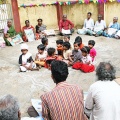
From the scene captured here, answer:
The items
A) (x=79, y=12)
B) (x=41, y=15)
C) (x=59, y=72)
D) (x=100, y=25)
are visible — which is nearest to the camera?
(x=59, y=72)

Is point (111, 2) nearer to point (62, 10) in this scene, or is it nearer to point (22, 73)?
point (62, 10)

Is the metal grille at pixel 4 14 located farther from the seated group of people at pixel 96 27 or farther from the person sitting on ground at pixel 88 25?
the person sitting on ground at pixel 88 25

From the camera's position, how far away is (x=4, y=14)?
1097 cm

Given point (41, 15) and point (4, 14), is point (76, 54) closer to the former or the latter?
point (4, 14)

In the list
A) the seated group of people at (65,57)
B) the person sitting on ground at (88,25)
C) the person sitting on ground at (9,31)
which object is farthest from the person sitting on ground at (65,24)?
the seated group of people at (65,57)

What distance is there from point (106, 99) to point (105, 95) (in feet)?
0.16

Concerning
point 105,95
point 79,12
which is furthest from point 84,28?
point 105,95

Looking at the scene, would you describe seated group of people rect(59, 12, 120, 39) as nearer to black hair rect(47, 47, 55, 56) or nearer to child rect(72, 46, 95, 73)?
child rect(72, 46, 95, 73)

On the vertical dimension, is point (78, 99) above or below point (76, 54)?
above

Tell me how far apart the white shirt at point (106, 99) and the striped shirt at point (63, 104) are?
0.36 metres

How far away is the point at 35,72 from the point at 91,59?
4.90ft

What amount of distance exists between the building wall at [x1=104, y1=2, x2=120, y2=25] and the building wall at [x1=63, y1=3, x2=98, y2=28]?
0.49 m

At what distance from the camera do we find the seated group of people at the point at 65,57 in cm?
664

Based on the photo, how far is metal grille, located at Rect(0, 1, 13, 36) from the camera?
1088 cm
